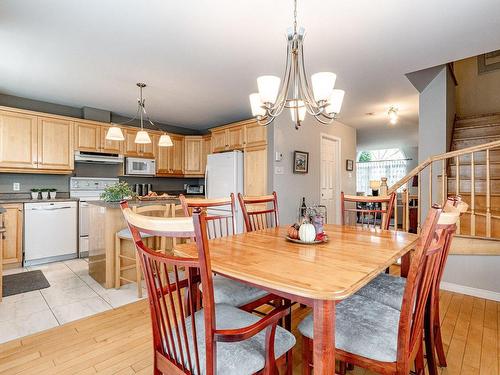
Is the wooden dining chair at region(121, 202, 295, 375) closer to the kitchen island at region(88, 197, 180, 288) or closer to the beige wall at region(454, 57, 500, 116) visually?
the kitchen island at region(88, 197, 180, 288)

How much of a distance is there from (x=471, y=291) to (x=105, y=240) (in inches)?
149

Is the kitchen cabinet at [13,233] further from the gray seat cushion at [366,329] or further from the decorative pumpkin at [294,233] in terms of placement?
the gray seat cushion at [366,329]

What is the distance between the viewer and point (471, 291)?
2.74 m

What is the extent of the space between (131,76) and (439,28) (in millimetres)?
3050

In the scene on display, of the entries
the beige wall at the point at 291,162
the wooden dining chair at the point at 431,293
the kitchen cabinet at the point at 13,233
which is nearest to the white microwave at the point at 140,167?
the kitchen cabinet at the point at 13,233

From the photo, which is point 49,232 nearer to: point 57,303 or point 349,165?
point 57,303

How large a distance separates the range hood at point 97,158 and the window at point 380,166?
8.72 m

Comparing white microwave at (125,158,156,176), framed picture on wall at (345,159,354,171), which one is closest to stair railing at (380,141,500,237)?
framed picture on wall at (345,159,354,171)

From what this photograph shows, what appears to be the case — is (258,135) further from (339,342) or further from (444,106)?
(339,342)

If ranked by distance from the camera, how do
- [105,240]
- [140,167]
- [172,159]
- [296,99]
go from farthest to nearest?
[172,159], [140,167], [105,240], [296,99]

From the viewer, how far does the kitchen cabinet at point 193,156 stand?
18.5ft

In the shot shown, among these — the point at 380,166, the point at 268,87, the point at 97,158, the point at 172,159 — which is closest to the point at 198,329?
the point at 268,87

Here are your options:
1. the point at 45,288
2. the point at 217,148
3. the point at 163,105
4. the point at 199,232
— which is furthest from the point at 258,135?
the point at 199,232

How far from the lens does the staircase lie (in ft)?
9.73
